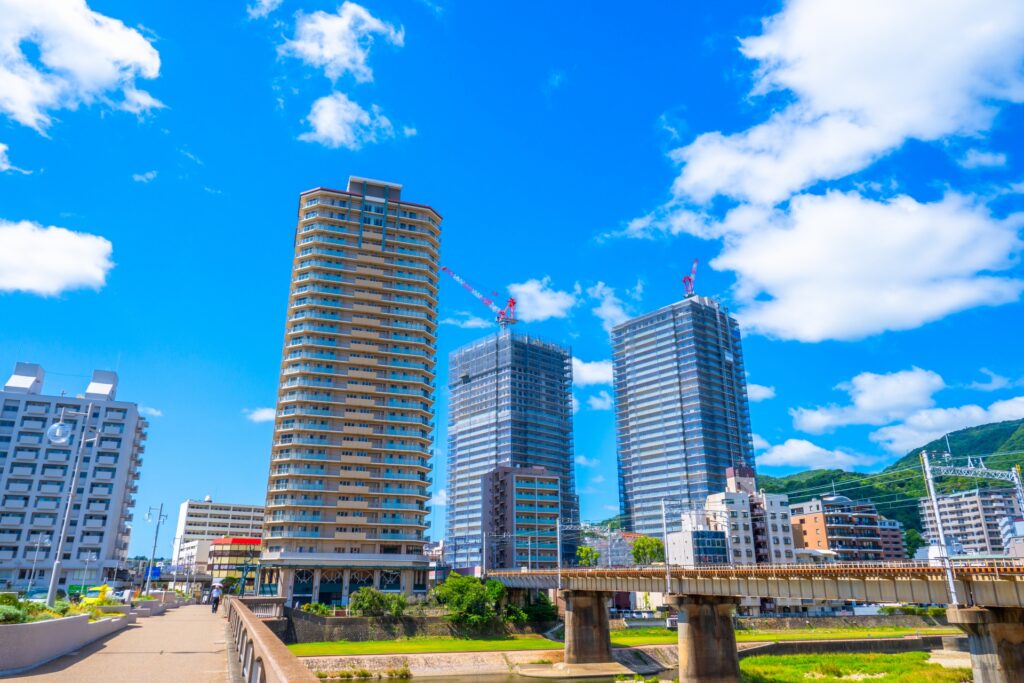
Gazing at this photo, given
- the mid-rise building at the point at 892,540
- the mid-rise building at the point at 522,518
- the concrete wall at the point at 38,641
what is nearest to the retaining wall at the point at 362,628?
the concrete wall at the point at 38,641

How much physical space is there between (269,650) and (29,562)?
136786 mm

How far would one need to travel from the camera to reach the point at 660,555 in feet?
→ 486

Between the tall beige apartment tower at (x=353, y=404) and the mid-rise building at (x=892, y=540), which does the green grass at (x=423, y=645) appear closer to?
the tall beige apartment tower at (x=353, y=404)

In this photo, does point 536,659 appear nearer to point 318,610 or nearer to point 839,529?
point 318,610

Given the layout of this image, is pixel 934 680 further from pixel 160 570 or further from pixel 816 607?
pixel 160 570

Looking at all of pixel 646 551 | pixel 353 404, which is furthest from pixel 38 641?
pixel 646 551

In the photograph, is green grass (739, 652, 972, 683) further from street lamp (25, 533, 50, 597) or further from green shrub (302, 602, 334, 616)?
street lamp (25, 533, 50, 597)

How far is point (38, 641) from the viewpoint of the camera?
2583cm

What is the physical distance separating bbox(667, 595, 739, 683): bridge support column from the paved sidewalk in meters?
40.3

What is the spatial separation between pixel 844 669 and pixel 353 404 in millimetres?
82683

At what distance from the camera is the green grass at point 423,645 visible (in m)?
74.8

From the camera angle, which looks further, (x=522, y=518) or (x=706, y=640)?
(x=522, y=518)

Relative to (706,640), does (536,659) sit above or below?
below

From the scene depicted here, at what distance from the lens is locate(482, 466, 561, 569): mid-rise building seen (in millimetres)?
158000
